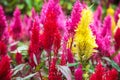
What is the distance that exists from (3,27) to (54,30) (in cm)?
74

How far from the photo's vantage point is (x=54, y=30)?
1861 millimetres

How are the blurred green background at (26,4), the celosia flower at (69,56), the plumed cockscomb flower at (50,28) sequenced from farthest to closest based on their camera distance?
the blurred green background at (26,4)
the celosia flower at (69,56)
the plumed cockscomb flower at (50,28)

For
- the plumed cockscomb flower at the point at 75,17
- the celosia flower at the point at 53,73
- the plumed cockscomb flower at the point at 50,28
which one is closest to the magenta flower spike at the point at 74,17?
the plumed cockscomb flower at the point at 75,17

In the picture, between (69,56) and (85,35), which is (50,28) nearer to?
(85,35)

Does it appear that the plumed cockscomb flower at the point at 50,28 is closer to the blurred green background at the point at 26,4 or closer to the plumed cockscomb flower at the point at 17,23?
the plumed cockscomb flower at the point at 17,23

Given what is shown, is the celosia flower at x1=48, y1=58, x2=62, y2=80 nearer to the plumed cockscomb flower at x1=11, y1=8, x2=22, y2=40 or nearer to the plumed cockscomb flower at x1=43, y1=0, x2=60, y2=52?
the plumed cockscomb flower at x1=43, y1=0, x2=60, y2=52

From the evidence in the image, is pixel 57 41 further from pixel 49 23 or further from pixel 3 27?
pixel 3 27

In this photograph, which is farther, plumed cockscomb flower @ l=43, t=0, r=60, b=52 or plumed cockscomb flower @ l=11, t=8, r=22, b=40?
plumed cockscomb flower @ l=11, t=8, r=22, b=40

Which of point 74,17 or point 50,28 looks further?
point 74,17

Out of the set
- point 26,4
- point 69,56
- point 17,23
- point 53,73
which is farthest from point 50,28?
point 26,4

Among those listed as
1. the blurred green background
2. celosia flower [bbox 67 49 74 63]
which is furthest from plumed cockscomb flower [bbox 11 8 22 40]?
the blurred green background

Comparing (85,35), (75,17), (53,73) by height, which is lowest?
(53,73)

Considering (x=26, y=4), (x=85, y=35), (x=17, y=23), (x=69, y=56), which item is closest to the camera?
(x=85, y=35)

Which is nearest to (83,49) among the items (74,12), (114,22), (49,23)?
(74,12)
